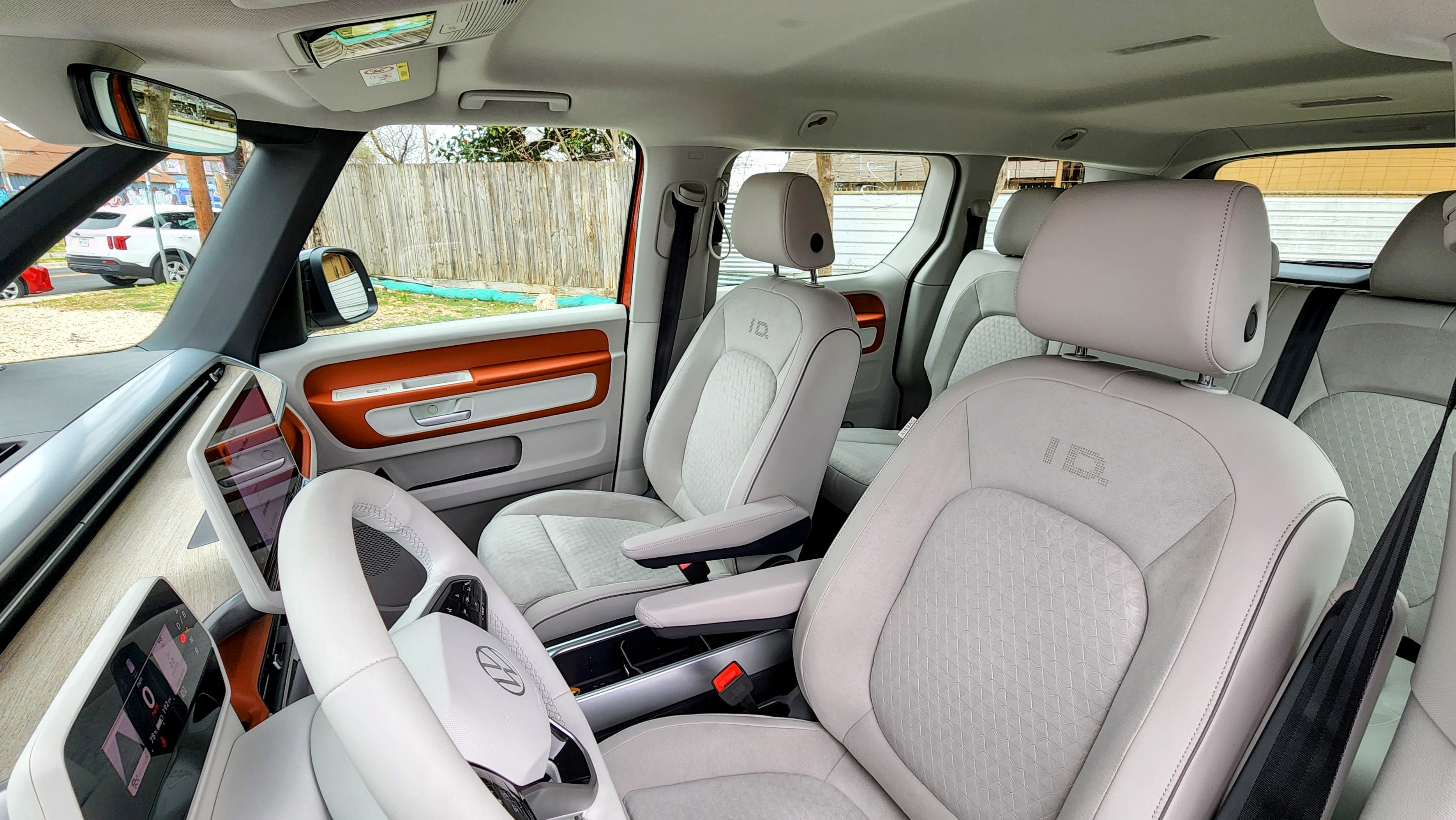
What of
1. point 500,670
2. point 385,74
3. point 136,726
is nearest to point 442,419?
point 385,74

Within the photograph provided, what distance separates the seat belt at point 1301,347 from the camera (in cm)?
199

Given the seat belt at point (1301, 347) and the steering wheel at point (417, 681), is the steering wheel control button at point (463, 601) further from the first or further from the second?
the seat belt at point (1301, 347)

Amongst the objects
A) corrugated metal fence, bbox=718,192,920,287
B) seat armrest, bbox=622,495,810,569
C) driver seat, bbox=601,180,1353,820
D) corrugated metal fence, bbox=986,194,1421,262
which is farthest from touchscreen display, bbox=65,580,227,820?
corrugated metal fence, bbox=986,194,1421,262

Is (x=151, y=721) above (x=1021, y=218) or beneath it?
beneath

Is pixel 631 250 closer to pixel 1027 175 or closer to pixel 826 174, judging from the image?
pixel 826 174

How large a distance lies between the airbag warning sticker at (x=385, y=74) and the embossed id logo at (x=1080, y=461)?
1.54 m

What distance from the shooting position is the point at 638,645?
1665mm

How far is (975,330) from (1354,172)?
179 centimetres

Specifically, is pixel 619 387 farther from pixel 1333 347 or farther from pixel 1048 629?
pixel 1333 347

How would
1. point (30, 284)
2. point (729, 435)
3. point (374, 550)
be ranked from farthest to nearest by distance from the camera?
point (729, 435)
point (374, 550)
point (30, 284)

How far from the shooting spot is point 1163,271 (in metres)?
1.04

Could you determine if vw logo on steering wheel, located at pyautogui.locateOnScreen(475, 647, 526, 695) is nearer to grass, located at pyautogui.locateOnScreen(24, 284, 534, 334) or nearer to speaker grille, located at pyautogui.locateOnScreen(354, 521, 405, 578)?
speaker grille, located at pyautogui.locateOnScreen(354, 521, 405, 578)

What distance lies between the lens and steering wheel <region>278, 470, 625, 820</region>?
58 centimetres

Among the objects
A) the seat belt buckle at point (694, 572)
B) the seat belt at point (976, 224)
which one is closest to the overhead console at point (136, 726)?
the seat belt buckle at point (694, 572)
